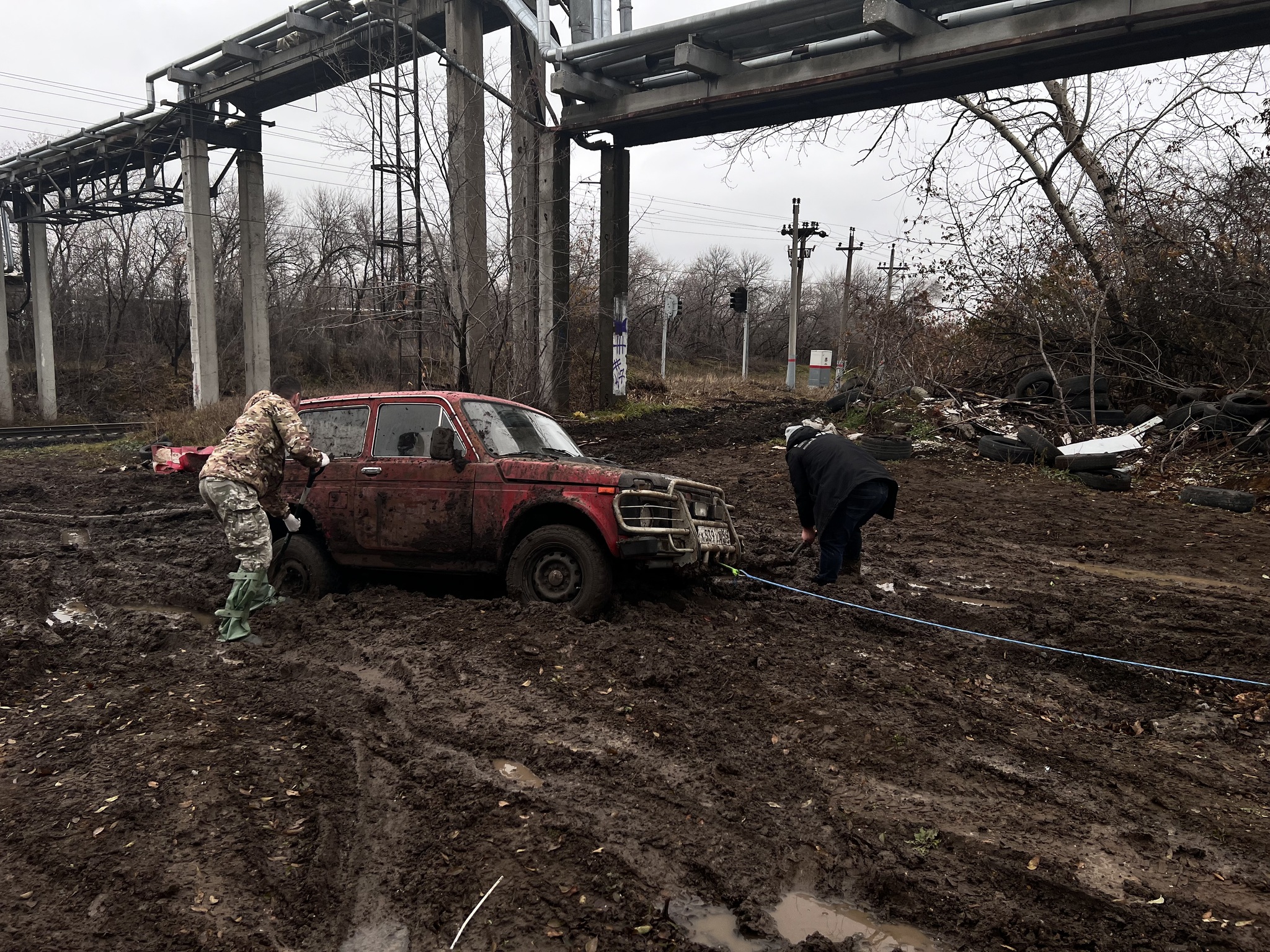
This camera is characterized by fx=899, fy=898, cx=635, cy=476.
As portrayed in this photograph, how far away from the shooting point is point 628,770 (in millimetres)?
4113

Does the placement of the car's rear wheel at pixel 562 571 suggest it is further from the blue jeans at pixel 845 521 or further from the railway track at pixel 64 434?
the railway track at pixel 64 434

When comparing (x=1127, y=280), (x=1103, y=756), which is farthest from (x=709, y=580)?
(x=1127, y=280)

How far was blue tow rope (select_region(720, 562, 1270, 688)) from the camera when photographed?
5523mm

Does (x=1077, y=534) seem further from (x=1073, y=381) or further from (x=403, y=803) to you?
(x=403, y=803)

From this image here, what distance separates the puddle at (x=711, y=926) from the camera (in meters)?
3.02

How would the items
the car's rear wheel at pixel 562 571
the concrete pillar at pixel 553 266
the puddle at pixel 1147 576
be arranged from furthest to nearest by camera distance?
the concrete pillar at pixel 553 266
the puddle at pixel 1147 576
the car's rear wheel at pixel 562 571

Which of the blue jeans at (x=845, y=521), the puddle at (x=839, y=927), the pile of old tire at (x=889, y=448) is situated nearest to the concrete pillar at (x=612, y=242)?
the pile of old tire at (x=889, y=448)

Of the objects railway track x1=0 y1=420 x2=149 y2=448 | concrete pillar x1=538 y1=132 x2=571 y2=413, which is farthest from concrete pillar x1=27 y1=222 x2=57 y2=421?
concrete pillar x1=538 y1=132 x2=571 y2=413

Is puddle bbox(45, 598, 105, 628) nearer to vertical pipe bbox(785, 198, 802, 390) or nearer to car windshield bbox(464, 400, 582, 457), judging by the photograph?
car windshield bbox(464, 400, 582, 457)

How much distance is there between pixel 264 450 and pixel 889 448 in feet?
35.8

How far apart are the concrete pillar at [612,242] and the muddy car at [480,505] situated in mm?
13674

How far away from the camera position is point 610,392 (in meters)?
21.6

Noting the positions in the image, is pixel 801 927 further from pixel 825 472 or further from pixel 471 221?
pixel 471 221

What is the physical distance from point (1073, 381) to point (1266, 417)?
344 cm
